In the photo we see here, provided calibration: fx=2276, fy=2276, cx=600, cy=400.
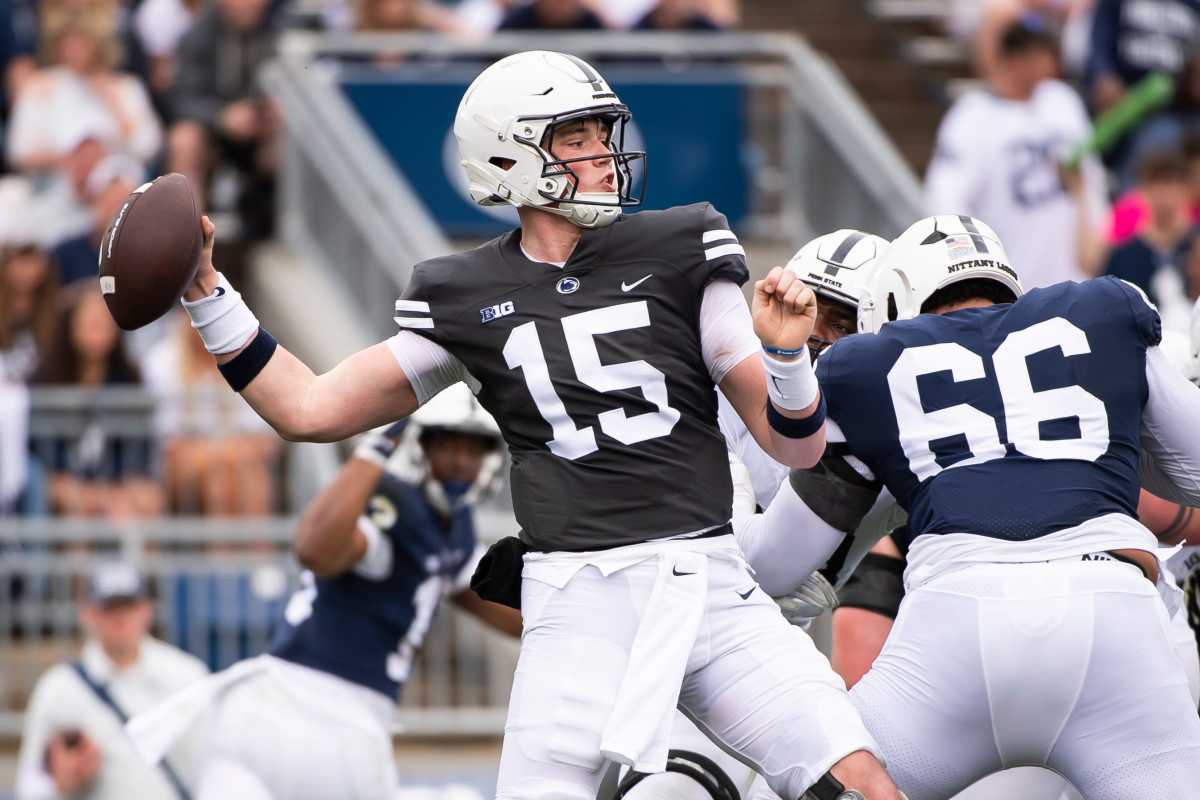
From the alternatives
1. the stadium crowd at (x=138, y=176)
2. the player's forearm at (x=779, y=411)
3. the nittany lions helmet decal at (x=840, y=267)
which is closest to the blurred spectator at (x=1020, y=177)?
the stadium crowd at (x=138, y=176)

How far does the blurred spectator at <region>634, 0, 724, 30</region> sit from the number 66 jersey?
7.10m

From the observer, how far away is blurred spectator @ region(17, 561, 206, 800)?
9078 millimetres

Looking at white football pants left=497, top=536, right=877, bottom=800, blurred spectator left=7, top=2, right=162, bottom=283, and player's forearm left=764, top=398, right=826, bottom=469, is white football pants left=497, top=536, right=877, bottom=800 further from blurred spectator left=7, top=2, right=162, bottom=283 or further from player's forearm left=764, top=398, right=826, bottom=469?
blurred spectator left=7, top=2, right=162, bottom=283

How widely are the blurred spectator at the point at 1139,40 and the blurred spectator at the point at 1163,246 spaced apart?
1469mm

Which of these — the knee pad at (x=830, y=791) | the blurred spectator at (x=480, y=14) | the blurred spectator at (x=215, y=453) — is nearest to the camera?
the knee pad at (x=830, y=791)

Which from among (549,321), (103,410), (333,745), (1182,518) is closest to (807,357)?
(549,321)

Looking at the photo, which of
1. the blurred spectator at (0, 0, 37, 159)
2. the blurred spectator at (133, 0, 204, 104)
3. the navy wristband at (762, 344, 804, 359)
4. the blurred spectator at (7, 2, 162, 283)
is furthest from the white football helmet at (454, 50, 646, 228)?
the blurred spectator at (133, 0, 204, 104)

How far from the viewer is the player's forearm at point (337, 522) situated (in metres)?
6.83

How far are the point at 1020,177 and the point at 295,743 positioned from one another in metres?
5.18

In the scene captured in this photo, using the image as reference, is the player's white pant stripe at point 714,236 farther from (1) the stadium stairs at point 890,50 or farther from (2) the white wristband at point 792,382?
(1) the stadium stairs at point 890,50

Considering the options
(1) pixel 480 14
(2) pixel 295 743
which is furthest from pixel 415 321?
(1) pixel 480 14

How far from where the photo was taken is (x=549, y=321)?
17.0ft

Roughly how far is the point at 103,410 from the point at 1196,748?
20.7 feet

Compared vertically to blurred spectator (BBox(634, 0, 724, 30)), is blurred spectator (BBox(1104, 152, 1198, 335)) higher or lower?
lower
